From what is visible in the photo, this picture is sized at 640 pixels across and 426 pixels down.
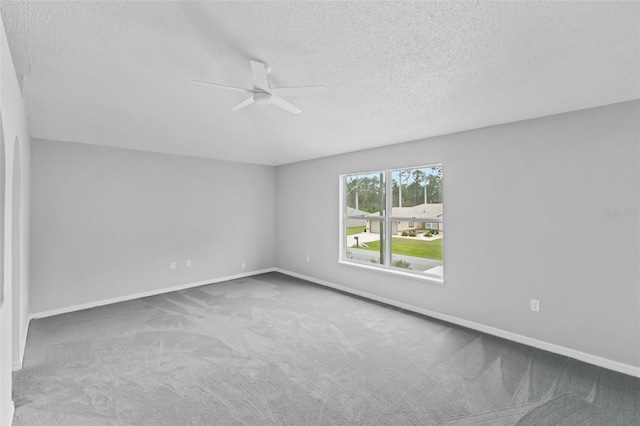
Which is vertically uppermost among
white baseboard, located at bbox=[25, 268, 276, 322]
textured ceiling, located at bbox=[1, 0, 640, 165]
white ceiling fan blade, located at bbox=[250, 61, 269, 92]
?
textured ceiling, located at bbox=[1, 0, 640, 165]

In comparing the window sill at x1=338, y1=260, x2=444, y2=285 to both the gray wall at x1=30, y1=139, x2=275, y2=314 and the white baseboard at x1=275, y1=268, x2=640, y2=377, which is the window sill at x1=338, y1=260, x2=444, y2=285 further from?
the gray wall at x1=30, y1=139, x2=275, y2=314

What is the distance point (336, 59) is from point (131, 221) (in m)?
4.06

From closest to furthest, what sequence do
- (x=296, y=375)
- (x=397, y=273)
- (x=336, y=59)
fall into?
(x=336, y=59) < (x=296, y=375) < (x=397, y=273)

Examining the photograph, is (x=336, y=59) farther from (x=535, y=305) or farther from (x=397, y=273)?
(x=535, y=305)

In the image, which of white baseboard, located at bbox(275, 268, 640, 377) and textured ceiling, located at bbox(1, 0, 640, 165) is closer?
textured ceiling, located at bbox(1, 0, 640, 165)

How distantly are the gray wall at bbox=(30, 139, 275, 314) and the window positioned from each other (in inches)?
83.7

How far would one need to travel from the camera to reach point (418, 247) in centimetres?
448

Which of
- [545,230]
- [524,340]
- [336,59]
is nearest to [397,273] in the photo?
[524,340]

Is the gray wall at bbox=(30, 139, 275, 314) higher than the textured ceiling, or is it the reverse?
the textured ceiling

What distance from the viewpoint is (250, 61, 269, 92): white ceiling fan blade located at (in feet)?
7.27

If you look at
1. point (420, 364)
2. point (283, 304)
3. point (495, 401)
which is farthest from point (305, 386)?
point (283, 304)

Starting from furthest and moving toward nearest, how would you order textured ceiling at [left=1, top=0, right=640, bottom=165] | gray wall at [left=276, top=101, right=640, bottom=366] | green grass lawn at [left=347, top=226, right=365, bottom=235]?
green grass lawn at [left=347, top=226, right=365, bottom=235], gray wall at [left=276, top=101, right=640, bottom=366], textured ceiling at [left=1, top=0, right=640, bottom=165]

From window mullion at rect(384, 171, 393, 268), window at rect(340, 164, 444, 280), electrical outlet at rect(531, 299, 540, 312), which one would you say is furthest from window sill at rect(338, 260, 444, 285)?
electrical outlet at rect(531, 299, 540, 312)

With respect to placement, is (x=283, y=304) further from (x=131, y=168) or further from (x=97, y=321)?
(x=131, y=168)
